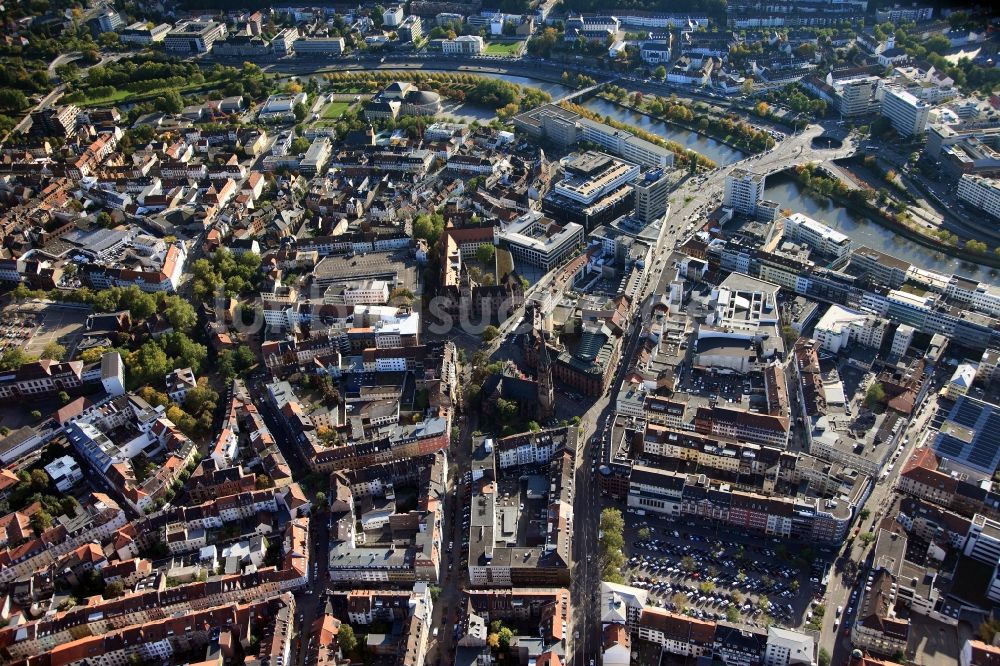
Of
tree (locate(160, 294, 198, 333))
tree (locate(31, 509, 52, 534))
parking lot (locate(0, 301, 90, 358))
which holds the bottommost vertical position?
tree (locate(31, 509, 52, 534))

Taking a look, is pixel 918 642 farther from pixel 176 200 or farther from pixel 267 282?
pixel 176 200

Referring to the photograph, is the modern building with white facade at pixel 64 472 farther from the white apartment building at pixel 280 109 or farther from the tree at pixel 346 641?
the white apartment building at pixel 280 109

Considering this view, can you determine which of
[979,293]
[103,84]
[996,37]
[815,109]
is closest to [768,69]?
[815,109]

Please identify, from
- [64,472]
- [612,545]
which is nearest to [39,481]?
[64,472]

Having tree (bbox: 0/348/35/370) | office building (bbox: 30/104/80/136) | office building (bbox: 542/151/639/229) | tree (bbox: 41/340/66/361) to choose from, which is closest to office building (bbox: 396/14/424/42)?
office building (bbox: 30/104/80/136)

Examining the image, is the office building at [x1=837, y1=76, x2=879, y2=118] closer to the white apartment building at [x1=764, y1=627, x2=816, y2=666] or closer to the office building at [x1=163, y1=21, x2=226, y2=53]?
the white apartment building at [x1=764, y1=627, x2=816, y2=666]

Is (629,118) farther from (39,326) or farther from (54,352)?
(54,352)
